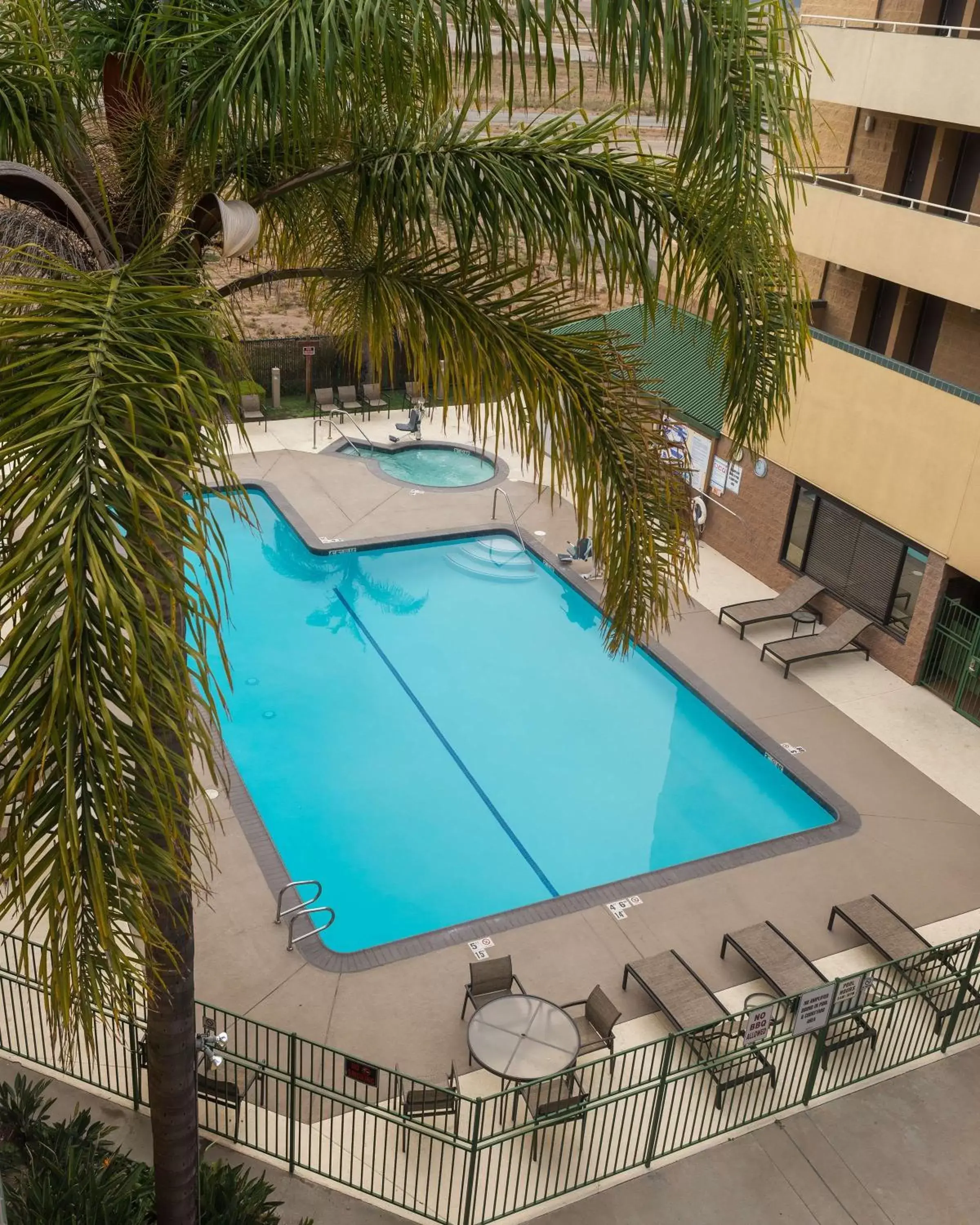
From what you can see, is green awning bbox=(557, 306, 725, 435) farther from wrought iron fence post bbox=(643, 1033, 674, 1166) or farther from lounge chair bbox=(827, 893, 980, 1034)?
wrought iron fence post bbox=(643, 1033, 674, 1166)

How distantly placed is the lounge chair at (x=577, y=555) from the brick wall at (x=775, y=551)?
247cm

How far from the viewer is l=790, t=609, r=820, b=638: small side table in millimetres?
18422

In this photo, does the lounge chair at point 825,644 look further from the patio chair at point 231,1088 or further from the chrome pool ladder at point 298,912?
the patio chair at point 231,1088

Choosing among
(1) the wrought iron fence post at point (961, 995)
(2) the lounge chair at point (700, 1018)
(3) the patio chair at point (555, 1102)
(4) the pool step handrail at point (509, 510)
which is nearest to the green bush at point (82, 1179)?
(3) the patio chair at point (555, 1102)

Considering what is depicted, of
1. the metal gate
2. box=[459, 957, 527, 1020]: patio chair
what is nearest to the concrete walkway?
box=[459, 957, 527, 1020]: patio chair

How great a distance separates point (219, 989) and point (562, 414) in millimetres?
7328

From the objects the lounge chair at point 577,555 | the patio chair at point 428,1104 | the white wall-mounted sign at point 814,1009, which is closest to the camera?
the patio chair at point 428,1104

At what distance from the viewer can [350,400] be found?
1076 inches

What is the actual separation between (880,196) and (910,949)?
1230cm

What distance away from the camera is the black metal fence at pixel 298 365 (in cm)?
2705

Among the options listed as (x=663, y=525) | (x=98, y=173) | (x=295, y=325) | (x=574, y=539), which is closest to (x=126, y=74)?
(x=98, y=173)

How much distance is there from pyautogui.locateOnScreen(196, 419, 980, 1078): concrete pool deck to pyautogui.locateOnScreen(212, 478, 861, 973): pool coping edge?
0.36 ft

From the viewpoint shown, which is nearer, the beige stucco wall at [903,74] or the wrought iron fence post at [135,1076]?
the wrought iron fence post at [135,1076]

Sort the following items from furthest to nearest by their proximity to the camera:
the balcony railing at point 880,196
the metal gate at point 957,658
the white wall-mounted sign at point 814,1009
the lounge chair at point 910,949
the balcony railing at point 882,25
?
1. the balcony railing at point 880,196
2. the balcony railing at point 882,25
3. the metal gate at point 957,658
4. the lounge chair at point 910,949
5. the white wall-mounted sign at point 814,1009
